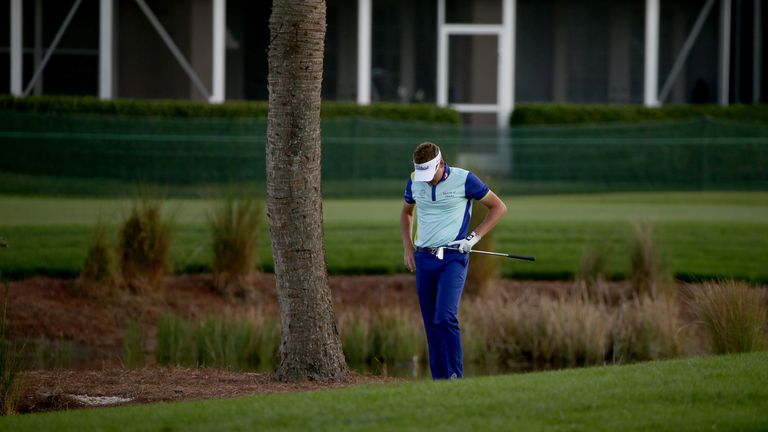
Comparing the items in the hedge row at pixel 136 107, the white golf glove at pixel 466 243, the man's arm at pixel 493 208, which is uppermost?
the hedge row at pixel 136 107

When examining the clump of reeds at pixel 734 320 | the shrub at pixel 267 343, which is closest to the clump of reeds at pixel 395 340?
the shrub at pixel 267 343

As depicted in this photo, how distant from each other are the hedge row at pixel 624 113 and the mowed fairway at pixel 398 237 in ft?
18.6

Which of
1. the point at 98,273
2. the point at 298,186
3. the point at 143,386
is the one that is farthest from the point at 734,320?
the point at 98,273

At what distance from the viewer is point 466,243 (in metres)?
8.20

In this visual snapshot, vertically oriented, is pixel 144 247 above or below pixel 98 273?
above

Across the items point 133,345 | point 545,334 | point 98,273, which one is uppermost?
point 98,273

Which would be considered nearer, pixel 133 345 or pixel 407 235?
pixel 407 235

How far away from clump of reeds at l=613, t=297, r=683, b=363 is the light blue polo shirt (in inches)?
131

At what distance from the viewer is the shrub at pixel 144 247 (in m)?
13.2

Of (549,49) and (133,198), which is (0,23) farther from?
(133,198)

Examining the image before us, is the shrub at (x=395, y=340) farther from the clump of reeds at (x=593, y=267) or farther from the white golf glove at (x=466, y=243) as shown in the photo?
the white golf glove at (x=466, y=243)

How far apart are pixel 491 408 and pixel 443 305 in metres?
1.93

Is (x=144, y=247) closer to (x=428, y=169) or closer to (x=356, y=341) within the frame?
(x=356, y=341)

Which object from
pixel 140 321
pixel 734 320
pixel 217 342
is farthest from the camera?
pixel 140 321
